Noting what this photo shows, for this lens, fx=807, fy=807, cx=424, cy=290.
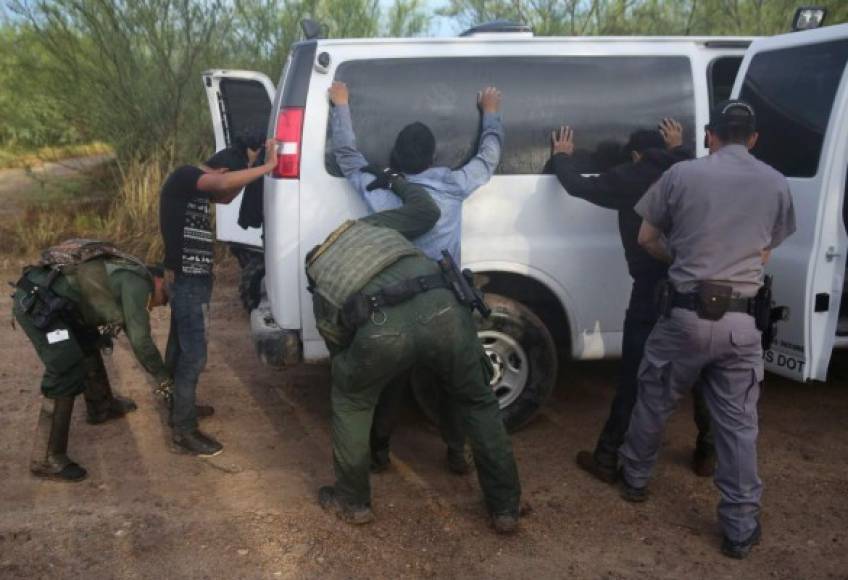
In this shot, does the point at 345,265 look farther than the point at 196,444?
No

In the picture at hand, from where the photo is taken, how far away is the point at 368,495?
3.65 meters

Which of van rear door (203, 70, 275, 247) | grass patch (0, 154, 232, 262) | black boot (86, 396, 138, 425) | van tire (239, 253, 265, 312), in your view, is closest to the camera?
black boot (86, 396, 138, 425)

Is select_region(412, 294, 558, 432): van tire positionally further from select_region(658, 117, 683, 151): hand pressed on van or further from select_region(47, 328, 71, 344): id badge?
select_region(47, 328, 71, 344): id badge

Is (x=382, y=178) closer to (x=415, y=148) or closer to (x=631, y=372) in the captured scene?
(x=415, y=148)

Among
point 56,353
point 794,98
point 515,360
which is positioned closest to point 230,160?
point 56,353

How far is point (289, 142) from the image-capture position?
4164 millimetres

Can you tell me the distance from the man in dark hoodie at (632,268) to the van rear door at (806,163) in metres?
0.55

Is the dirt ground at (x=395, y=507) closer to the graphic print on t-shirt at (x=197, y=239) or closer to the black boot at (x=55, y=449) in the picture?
the black boot at (x=55, y=449)

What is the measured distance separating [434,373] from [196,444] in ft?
5.46

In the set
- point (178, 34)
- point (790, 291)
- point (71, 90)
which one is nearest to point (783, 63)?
point (790, 291)

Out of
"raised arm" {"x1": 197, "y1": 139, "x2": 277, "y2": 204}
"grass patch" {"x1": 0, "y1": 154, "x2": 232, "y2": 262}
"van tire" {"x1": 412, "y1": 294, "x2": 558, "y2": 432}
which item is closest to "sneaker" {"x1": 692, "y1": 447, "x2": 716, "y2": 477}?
"van tire" {"x1": 412, "y1": 294, "x2": 558, "y2": 432}

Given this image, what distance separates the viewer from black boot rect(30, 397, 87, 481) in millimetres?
4133

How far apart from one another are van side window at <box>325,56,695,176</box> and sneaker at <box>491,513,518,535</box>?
70.5 inches

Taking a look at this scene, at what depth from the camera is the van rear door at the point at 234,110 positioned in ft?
22.2
